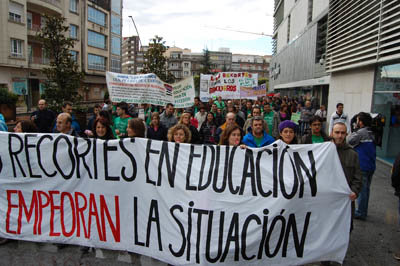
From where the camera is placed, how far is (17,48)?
29.4m

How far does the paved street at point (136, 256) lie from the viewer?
3.58 meters

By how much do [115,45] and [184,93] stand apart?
149ft

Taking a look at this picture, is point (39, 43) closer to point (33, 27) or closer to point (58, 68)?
point (33, 27)

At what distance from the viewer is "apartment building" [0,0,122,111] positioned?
92.6 ft

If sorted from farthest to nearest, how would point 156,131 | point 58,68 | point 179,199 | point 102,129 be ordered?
point 58,68, point 156,131, point 102,129, point 179,199

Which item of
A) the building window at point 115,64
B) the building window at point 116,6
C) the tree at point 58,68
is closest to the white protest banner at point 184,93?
the tree at point 58,68

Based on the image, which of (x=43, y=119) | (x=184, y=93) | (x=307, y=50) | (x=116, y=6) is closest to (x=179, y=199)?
(x=43, y=119)

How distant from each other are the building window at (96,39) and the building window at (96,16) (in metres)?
1.65

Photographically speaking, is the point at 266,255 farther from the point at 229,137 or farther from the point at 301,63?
the point at 301,63

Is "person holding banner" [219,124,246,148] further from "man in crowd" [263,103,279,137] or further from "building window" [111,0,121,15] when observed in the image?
"building window" [111,0,121,15]

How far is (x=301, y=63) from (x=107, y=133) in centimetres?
2283

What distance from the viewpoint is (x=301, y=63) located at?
2508 centimetres

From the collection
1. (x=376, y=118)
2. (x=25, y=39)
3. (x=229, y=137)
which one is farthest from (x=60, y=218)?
(x=25, y=39)

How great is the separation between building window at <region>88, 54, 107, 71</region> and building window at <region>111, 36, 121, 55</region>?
3.73 m
